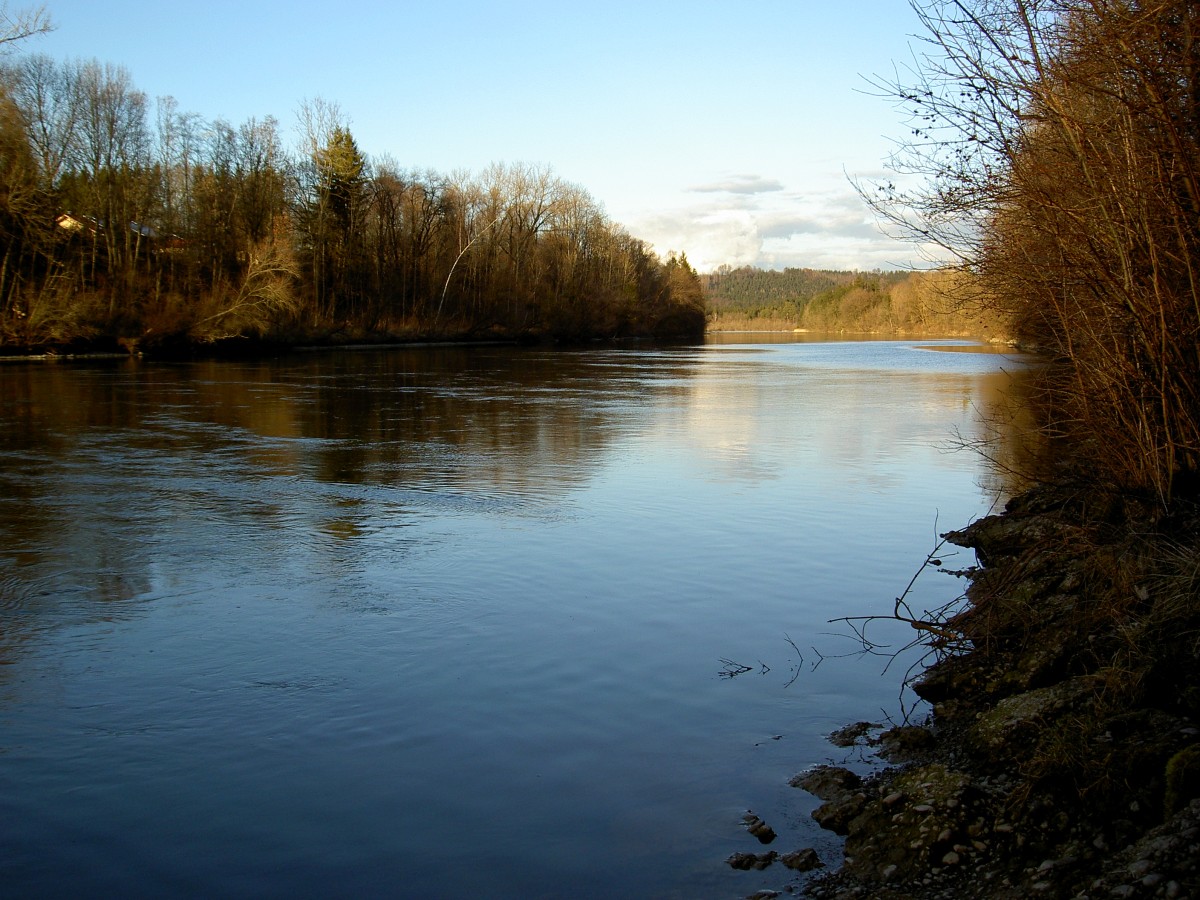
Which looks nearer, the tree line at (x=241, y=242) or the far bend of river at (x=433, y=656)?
the far bend of river at (x=433, y=656)

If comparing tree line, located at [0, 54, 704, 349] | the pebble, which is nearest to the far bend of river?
the pebble

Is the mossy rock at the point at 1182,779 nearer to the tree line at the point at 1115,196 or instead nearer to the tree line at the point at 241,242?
the tree line at the point at 1115,196

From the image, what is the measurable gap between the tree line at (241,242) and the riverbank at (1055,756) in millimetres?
41703

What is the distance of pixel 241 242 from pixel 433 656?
177 feet

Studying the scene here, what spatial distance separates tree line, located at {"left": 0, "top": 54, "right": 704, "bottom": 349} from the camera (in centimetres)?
4197

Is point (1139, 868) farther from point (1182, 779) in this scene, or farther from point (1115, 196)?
point (1115, 196)

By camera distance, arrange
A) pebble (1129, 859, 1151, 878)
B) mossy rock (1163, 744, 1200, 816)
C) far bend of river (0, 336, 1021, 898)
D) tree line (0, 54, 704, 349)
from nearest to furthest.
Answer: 1. pebble (1129, 859, 1151, 878)
2. mossy rock (1163, 744, 1200, 816)
3. far bend of river (0, 336, 1021, 898)
4. tree line (0, 54, 704, 349)

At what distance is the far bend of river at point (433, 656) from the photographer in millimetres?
4934

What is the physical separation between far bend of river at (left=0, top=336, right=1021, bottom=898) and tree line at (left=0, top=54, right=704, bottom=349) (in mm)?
28291

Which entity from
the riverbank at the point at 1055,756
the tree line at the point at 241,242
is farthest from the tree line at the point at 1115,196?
the tree line at the point at 241,242

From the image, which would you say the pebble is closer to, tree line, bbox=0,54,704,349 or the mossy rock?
the mossy rock

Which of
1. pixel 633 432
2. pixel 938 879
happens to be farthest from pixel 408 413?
pixel 938 879

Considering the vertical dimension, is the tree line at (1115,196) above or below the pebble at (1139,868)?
above

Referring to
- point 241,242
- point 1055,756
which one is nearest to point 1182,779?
point 1055,756
